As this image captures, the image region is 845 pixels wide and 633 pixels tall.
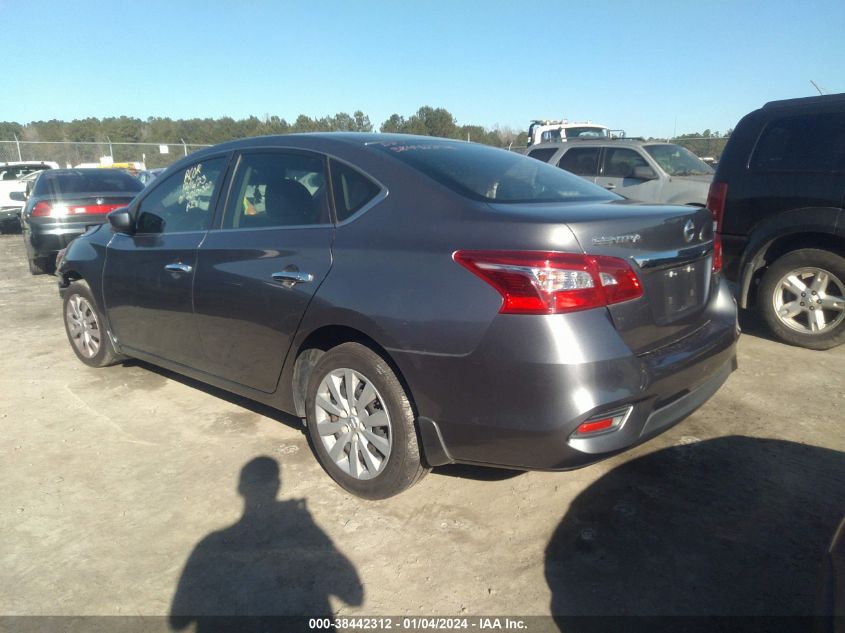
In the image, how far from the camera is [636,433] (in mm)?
2451

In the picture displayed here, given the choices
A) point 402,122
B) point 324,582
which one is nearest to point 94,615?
point 324,582

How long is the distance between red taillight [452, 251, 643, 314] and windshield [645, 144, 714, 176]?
26.8ft

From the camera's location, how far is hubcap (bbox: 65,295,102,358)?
16.1 feet

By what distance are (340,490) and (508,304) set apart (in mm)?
1431

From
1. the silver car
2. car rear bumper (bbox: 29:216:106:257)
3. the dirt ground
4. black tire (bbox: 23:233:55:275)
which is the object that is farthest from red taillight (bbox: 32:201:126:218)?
the silver car

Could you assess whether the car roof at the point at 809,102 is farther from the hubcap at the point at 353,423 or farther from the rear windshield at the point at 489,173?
the hubcap at the point at 353,423

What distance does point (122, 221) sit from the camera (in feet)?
13.8

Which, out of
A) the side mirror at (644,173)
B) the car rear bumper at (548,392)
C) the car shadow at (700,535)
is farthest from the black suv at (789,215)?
the side mirror at (644,173)

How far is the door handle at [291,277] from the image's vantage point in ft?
9.91

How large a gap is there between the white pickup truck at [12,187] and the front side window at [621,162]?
45.5ft

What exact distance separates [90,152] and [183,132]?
19.7 metres

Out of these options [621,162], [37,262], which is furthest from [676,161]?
[37,262]

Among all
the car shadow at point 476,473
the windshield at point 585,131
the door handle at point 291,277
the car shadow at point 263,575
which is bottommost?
the car shadow at point 263,575

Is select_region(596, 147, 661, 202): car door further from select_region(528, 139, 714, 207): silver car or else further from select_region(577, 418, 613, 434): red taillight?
select_region(577, 418, 613, 434): red taillight
